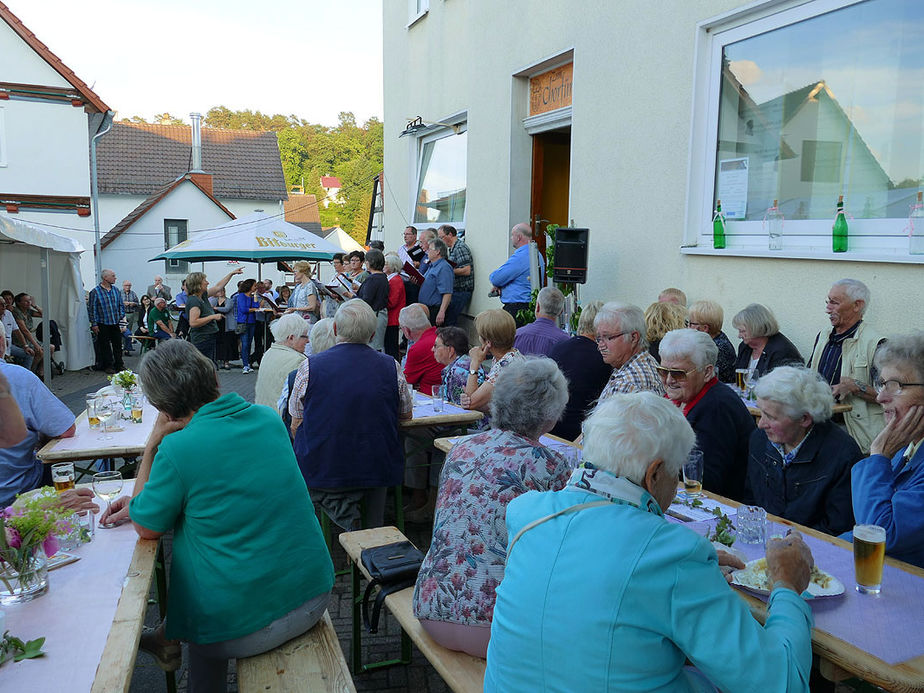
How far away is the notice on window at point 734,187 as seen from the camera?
5.73 metres

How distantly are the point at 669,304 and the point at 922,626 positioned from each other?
367 centimetres

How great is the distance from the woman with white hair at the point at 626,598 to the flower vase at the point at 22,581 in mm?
1439

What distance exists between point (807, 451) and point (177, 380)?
97.5 inches

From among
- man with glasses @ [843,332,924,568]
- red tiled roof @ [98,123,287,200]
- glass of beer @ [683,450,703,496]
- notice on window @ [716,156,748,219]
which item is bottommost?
glass of beer @ [683,450,703,496]

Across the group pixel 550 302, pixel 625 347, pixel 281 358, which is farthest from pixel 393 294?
pixel 625 347

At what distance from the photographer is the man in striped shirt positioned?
45.2 feet

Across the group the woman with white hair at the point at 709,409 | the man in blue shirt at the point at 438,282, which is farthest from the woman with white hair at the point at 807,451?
the man in blue shirt at the point at 438,282

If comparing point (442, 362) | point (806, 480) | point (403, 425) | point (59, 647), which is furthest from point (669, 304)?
point (59, 647)

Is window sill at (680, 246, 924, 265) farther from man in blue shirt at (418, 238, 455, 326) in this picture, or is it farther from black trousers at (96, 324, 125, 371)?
black trousers at (96, 324, 125, 371)

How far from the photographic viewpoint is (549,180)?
370 inches

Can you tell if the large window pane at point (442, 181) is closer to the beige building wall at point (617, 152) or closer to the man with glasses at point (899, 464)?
the beige building wall at point (617, 152)

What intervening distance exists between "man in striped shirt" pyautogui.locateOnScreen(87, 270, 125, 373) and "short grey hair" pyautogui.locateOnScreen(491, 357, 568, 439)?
13.1 m

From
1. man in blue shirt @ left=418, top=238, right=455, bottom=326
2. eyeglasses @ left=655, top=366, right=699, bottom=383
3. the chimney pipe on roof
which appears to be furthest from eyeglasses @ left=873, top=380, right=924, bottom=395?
the chimney pipe on roof

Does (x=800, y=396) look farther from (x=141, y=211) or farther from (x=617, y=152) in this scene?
(x=141, y=211)
